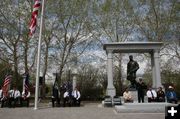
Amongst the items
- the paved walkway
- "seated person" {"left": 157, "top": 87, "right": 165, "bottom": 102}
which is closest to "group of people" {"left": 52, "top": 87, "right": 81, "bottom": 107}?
"seated person" {"left": 157, "top": 87, "right": 165, "bottom": 102}

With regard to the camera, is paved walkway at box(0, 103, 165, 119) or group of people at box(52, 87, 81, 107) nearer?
paved walkway at box(0, 103, 165, 119)

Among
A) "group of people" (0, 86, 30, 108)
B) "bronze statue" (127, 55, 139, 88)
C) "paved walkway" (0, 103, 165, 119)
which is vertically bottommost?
"paved walkway" (0, 103, 165, 119)

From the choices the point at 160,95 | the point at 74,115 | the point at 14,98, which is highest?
the point at 160,95

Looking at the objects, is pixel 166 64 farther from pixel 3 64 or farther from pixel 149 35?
pixel 3 64

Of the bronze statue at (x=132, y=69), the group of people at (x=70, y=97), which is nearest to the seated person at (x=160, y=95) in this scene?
the bronze statue at (x=132, y=69)

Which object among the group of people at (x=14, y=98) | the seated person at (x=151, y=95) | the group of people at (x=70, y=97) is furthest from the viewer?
the group of people at (x=70, y=97)

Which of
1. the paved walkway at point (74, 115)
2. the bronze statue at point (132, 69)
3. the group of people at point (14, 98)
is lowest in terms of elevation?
the paved walkway at point (74, 115)

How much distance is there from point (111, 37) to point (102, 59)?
12.4ft

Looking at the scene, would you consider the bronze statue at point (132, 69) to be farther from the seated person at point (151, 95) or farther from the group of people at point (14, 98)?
the group of people at point (14, 98)

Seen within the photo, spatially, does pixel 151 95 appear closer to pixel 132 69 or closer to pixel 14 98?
pixel 132 69

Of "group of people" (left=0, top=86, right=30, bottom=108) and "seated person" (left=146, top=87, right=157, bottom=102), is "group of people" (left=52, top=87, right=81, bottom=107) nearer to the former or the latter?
"group of people" (left=0, top=86, right=30, bottom=108)

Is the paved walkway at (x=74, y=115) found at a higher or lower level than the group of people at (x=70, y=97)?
lower

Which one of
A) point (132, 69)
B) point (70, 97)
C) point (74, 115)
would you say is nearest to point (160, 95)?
point (132, 69)

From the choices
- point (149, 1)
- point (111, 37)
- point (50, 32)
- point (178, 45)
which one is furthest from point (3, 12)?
point (178, 45)
